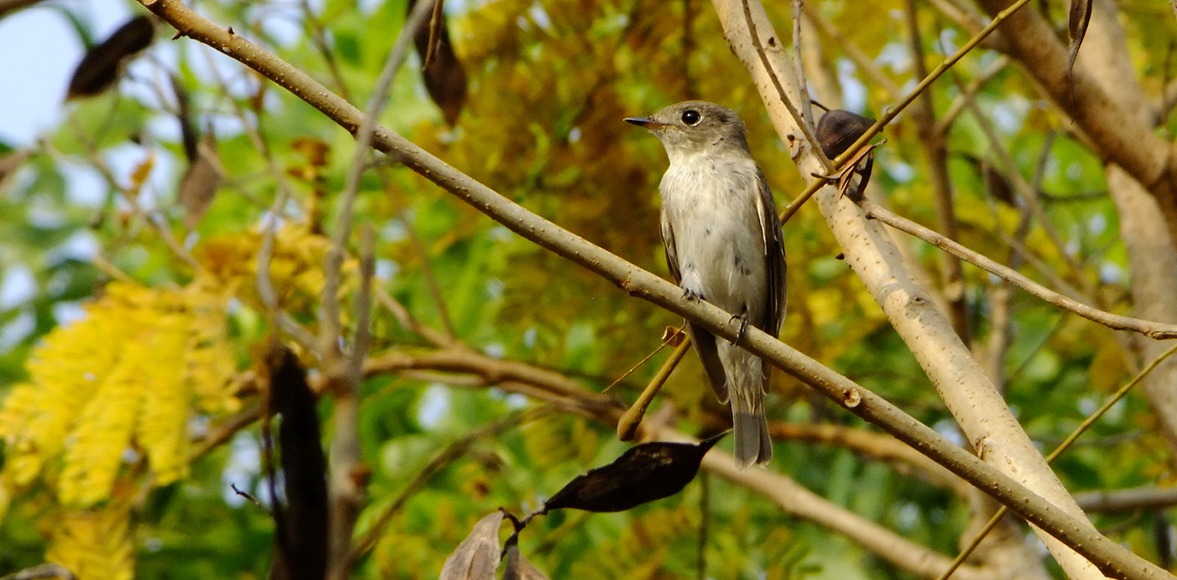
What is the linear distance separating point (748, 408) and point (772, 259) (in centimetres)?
51

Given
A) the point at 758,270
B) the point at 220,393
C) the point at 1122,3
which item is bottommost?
the point at 220,393

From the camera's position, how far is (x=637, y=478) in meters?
2.13

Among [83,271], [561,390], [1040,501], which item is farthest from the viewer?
[83,271]

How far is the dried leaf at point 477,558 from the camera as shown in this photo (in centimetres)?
184

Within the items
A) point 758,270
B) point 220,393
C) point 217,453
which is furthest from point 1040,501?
point 217,453

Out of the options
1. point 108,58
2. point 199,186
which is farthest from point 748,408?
point 108,58

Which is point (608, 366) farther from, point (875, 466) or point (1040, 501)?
point (1040, 501)

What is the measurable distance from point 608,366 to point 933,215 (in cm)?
142

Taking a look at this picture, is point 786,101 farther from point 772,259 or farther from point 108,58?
point 108,58

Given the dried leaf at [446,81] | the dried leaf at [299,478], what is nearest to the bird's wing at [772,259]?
the dried leaf at [446,81]

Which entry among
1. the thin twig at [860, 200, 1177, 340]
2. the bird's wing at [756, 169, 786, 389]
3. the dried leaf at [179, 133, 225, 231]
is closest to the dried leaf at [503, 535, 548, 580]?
the thin twig at [860, 200, 1177, 340]

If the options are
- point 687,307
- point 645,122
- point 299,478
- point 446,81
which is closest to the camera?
point 299,478

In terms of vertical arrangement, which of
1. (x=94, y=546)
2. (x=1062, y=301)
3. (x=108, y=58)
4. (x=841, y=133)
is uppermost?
(x=841, y=133)

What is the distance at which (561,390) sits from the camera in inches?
171
